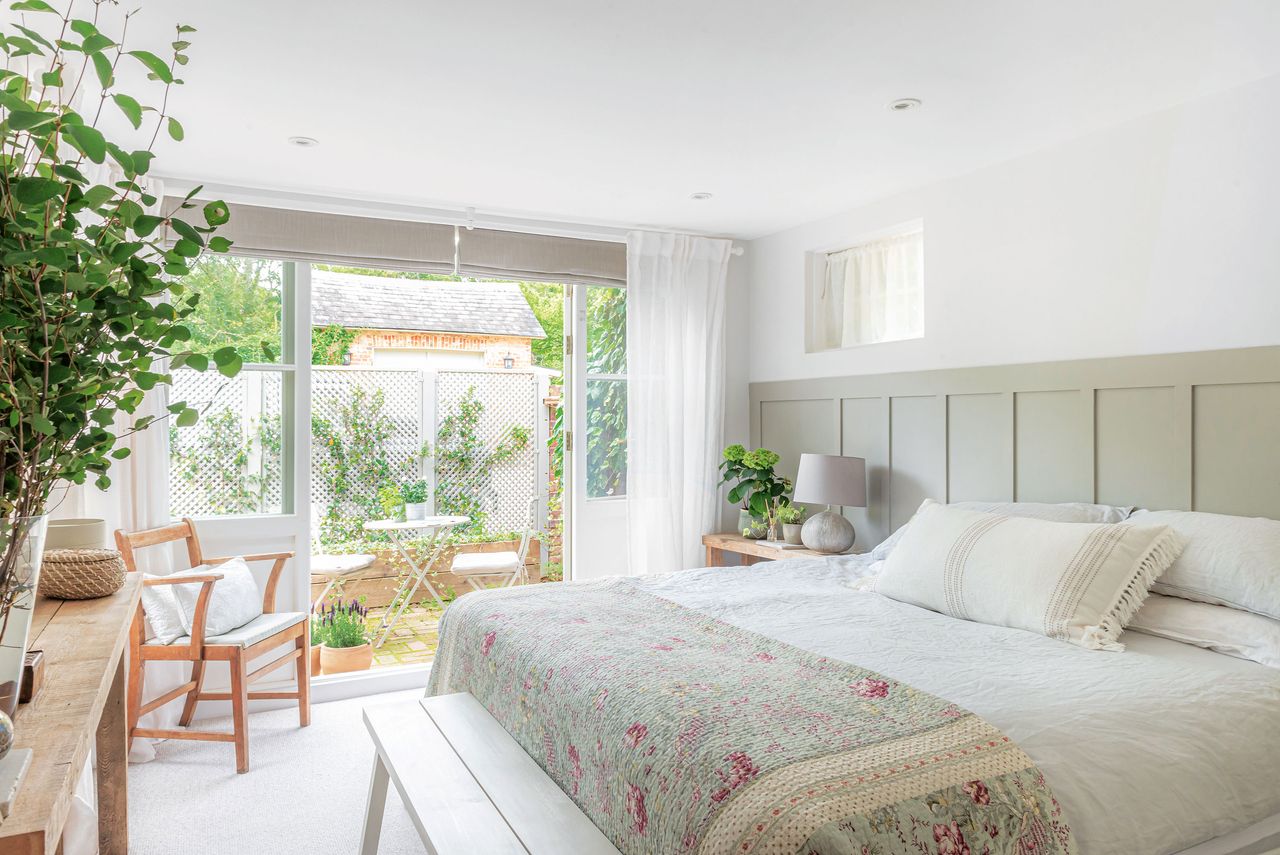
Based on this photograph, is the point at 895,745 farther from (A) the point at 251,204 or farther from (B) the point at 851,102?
(A) the point at 251,204

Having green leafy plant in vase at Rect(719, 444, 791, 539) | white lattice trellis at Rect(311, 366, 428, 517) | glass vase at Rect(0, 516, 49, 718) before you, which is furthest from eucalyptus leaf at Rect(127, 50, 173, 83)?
white lattice trellis at Rect(311, 366, 428, 517)

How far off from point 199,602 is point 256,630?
10.6 inches

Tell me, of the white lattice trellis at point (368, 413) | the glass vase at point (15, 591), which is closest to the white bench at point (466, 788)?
the glass vase at point (15, 591)

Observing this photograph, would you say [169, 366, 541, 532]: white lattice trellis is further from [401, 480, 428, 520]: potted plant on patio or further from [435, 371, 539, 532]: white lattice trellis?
[401, 480, 428, 520]: potted plant on patio

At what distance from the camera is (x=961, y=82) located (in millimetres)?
2680

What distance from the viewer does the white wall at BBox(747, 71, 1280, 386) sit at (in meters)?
2.72

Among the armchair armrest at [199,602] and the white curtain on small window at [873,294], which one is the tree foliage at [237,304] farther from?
the white curtain on small window at [873,294]

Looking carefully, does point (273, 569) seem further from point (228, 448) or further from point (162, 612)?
point (228, 448)

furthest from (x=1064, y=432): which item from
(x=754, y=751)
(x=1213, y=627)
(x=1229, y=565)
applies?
(x=754, y=751)

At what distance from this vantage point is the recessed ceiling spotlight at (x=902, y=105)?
2832 mm

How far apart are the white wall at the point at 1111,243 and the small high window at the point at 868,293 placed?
0.14 metres

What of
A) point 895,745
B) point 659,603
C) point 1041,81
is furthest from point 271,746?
point 1041,81

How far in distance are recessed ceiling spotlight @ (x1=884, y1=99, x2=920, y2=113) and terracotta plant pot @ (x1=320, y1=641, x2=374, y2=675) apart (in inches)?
143

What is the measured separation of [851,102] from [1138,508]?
67.9 inches
